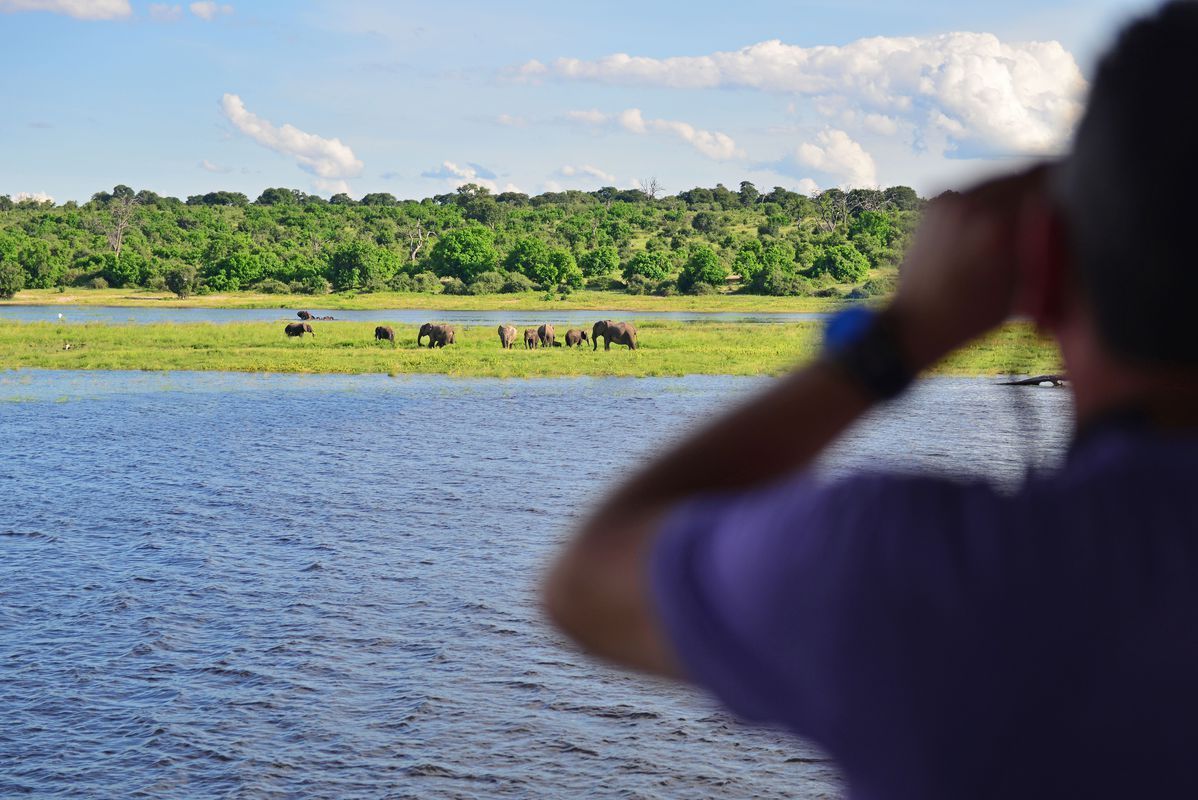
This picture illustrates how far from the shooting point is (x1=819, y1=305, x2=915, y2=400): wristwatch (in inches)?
45.4

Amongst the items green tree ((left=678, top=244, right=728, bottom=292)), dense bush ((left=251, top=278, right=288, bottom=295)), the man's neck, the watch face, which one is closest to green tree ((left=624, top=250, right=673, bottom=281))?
green tree ((left=678, top=244, right=728, bottom=292))

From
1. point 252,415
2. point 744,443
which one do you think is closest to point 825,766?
point 744,443

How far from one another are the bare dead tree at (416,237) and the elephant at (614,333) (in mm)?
68217

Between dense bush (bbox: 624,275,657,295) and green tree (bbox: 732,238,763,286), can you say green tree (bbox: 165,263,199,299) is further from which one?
green tree (bbox: 732,238,763,286)

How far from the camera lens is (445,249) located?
108688 mm

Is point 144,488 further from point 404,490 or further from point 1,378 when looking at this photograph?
point 1,378

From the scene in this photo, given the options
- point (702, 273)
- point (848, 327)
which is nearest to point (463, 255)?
point (702, 273)

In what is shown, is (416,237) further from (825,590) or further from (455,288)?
(825,590)

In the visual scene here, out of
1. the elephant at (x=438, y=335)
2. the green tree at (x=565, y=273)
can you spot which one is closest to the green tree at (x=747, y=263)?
the green tree at (x=565, y=273)

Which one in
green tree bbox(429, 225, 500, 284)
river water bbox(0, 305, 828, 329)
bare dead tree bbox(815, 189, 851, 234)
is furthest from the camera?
bare dead tree bbox(815, 189, 851, 234)

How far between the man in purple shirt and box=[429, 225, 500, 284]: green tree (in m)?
104

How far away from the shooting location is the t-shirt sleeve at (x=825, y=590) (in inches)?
39.2

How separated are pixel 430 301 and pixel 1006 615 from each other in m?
88.9

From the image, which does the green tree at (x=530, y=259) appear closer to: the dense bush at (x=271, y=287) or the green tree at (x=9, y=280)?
the dense bush at (x=271, y=287)
